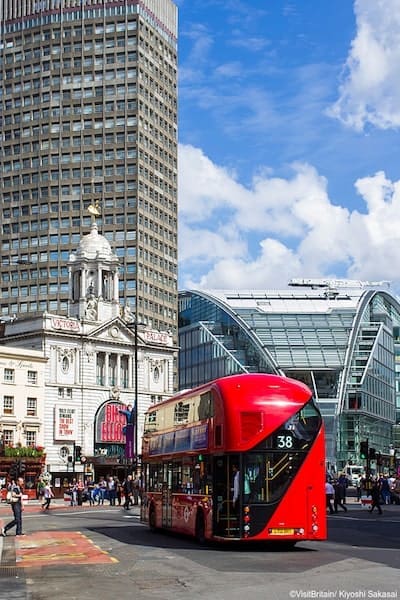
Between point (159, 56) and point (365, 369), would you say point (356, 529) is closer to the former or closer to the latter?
point (365, 369)

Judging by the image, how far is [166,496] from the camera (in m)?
31.8

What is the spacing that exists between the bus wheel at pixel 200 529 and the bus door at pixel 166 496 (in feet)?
11.8

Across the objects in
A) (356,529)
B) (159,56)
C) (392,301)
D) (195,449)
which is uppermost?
(159,56)

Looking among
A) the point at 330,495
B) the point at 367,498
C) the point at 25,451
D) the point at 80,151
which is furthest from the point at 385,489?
the point at 80,151

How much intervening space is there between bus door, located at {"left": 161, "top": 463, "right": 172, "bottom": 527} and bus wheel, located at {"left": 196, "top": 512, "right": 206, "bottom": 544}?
3600 mm

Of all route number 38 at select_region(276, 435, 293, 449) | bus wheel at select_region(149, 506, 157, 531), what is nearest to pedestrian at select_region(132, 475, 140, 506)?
bus wheel at select_region(149, 506, 157, 531)

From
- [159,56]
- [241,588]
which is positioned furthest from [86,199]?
[241,588]

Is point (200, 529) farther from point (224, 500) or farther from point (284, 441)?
point (284, 441)

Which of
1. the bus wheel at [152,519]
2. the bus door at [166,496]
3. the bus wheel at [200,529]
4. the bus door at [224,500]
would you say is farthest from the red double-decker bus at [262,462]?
the bus wheel at [152,519]

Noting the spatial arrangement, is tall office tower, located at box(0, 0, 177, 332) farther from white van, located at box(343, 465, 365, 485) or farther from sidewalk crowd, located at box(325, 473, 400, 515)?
sidewalk crowd, located at box(325, 473, 400, 515)

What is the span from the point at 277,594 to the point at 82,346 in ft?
249

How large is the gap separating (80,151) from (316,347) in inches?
1606

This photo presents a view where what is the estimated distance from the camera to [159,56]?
466 ft

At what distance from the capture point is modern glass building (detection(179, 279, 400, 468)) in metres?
128
